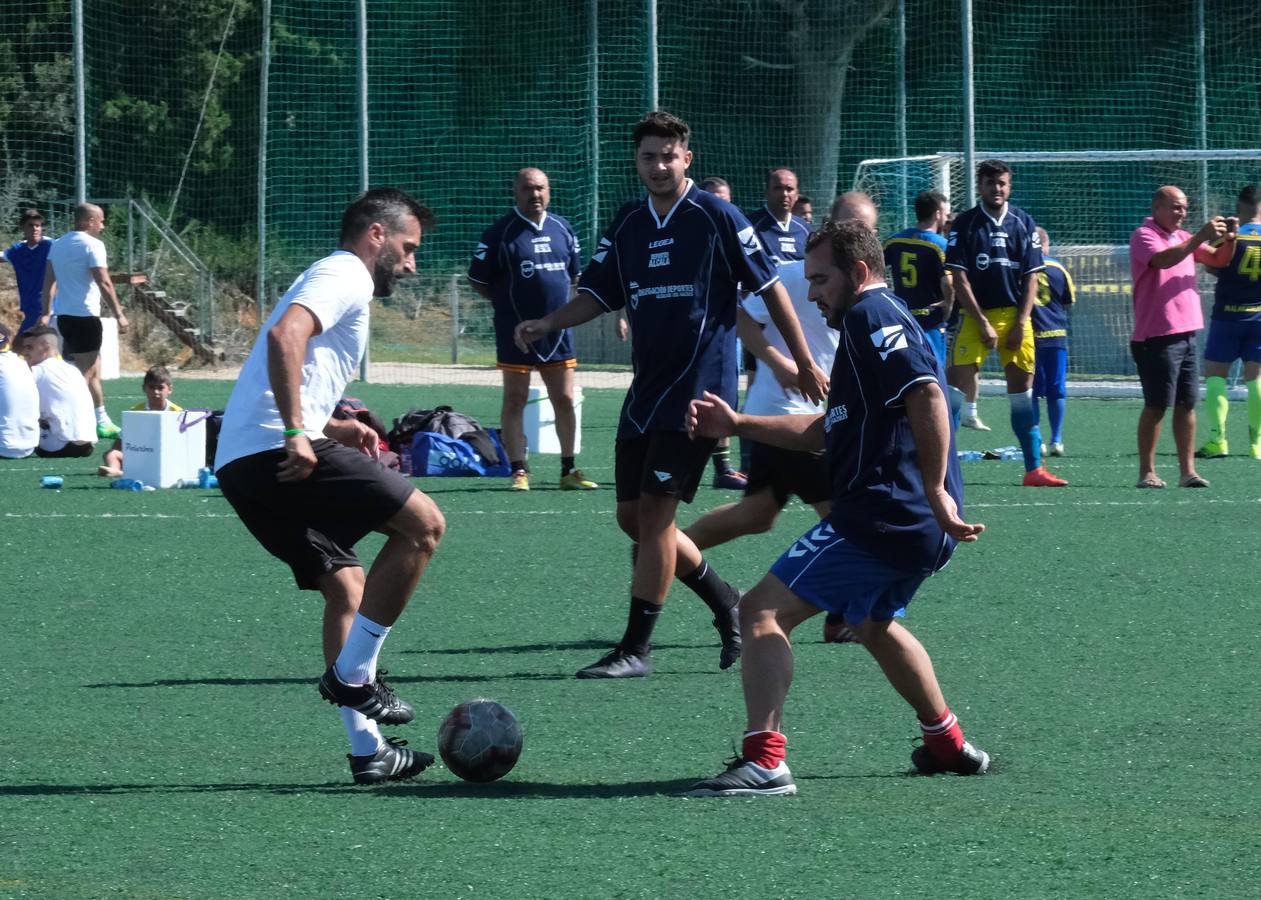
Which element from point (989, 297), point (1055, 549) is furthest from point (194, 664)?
point (989, 297)

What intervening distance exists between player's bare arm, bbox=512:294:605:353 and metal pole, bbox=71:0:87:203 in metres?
16.8

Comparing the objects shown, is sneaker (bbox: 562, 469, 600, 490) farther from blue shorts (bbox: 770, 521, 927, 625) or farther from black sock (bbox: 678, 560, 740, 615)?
blue shorts (bbox: 770, 521, 927, 625)

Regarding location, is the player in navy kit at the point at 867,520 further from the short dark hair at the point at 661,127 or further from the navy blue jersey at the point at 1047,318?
the navy blue jersey at the point at 1047,318

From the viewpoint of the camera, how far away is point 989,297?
14273 mm

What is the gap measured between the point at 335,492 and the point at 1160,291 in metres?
8.93

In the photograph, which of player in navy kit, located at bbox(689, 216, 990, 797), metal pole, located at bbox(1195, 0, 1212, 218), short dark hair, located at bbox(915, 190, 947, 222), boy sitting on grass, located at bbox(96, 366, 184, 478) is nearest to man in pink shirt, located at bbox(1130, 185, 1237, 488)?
short dark hair, located at bbox(915, 190, 947, 222)

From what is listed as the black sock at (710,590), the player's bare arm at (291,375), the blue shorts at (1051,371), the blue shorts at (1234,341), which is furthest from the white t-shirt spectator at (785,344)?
the blue shorts at (1051,371)

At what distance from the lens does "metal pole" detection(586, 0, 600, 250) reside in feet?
94.4

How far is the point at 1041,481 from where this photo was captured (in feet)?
44.5

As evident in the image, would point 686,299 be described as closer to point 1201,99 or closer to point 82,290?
point 82,290

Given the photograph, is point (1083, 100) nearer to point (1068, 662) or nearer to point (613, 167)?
point (613, 167)

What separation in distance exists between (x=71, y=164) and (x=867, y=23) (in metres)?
13.6

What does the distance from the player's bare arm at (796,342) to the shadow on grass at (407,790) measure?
77.2 inches

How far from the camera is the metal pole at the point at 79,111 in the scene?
77.5ft
